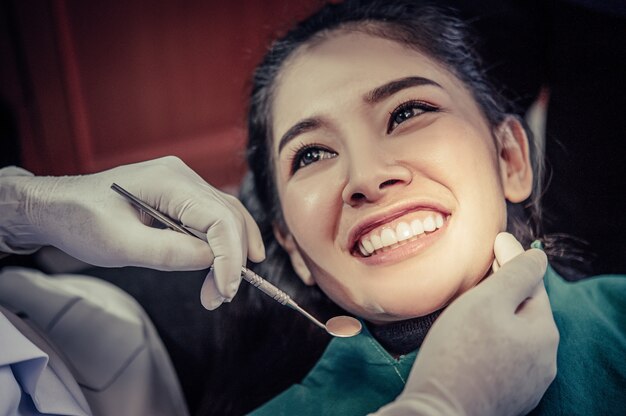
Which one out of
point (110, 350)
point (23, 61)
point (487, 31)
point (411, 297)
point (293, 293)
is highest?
point (487, 31)

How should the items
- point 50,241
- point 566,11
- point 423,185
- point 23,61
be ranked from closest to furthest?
1. point 423,185
2. point 50,241
3. point 566,11
4. point 23,61

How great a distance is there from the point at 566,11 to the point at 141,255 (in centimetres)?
92

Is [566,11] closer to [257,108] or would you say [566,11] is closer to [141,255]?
[257,108]

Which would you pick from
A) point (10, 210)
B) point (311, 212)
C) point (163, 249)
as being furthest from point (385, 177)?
point (10, 210)

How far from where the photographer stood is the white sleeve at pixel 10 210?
1.07 m

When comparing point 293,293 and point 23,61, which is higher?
point 23,61

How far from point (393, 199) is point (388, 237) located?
0.06 meters

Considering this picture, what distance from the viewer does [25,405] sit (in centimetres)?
99

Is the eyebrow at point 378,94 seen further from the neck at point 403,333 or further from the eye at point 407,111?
the neck at point 403,333

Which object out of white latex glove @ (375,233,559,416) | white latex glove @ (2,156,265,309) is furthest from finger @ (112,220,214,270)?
white latex glove @ (375,233,559,416)

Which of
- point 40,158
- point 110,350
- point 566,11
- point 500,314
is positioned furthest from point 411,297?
point 40,158

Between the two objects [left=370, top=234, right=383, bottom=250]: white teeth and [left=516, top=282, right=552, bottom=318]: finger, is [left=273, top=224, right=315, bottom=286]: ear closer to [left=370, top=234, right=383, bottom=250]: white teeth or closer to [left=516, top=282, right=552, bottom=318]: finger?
[left=370, top=234, right=383, bottom=250]: white teeth

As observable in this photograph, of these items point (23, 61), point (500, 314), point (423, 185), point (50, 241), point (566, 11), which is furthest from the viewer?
point (23, 61)

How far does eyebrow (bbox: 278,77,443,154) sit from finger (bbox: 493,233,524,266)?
0.86ft
